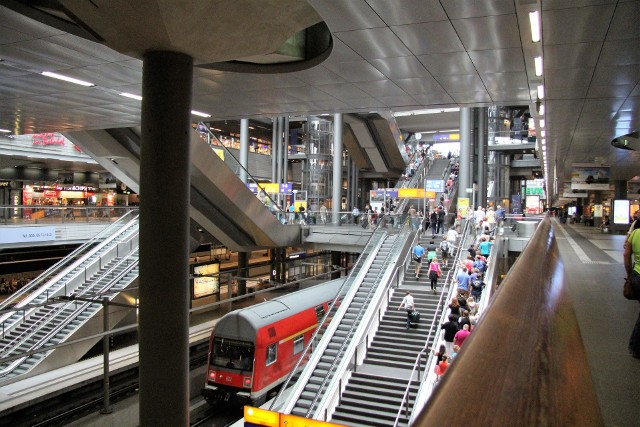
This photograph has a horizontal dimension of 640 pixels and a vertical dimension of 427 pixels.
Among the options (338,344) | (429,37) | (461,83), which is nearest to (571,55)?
(429,37)

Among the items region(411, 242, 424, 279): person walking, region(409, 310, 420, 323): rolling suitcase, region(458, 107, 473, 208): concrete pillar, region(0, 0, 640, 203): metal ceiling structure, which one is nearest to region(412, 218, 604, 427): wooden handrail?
region(0, 0, 640, 203): metal ceiling structure

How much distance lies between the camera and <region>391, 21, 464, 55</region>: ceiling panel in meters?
6.70

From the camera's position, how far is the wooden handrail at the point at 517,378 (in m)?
0.62

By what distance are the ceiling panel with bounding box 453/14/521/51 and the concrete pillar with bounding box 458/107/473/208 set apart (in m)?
23.9

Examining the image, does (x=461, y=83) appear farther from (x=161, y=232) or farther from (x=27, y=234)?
(x=27, y=234)

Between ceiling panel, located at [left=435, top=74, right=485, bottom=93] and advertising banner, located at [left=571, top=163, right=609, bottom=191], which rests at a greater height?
ceiling panel, located at [left=435, top=74, right=485, bottom=93]

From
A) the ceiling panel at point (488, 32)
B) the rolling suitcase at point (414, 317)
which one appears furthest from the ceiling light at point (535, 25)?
the rolling suitcase at point (414, 317)

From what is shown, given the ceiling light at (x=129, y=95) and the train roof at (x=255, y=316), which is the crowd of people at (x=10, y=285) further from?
the ceiling light at (x=129, y=95)

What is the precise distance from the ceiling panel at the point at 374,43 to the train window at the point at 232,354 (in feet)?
29.3

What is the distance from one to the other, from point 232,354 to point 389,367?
4.63 metres

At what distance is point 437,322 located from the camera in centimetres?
1617

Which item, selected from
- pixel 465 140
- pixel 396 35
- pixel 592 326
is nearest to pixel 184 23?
pixel 396 35

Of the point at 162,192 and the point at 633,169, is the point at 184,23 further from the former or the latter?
the point at 633,169

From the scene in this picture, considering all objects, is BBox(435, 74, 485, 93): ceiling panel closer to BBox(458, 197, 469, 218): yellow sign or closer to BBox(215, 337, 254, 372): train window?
BBox(215, 337, 254, 372): train window
